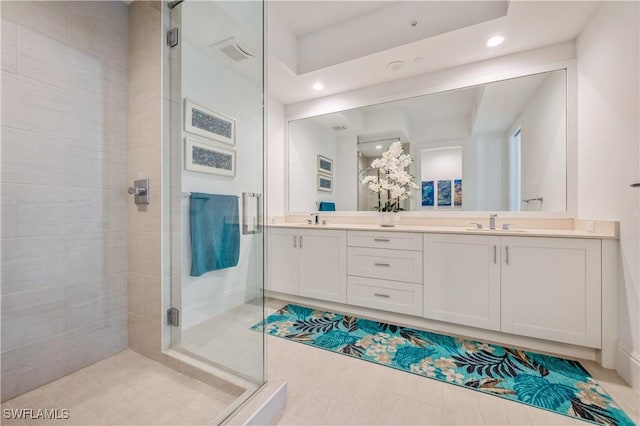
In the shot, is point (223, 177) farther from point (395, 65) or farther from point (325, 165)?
point (395, 65)

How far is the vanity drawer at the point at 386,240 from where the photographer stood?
2.11 meters

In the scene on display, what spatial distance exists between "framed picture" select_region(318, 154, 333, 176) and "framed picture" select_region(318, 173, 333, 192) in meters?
0.05

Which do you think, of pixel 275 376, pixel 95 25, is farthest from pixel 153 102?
pixel 275 376

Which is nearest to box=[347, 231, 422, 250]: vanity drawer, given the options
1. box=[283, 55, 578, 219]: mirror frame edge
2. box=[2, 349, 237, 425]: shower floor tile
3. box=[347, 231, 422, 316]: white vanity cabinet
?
box=[347, 231, 422, 316]: white vanity cabinet

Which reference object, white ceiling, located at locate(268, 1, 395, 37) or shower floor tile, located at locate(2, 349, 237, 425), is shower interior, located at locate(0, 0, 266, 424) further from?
white ceiling, located at locate(268, 1, 395, 37)

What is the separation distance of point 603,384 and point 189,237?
2.53 metres

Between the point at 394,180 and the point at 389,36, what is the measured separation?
1.25 metres

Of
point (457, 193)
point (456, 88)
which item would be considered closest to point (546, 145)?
point (457, 193)

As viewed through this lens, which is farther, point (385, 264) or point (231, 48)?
point (385, 264)

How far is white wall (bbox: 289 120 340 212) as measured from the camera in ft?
10.2

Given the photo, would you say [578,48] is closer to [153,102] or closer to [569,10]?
[569,10]

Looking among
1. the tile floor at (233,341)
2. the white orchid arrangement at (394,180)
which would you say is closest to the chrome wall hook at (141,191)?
the tile floor at (233,341)

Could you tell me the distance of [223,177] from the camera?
1687mm

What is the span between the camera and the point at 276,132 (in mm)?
3170
